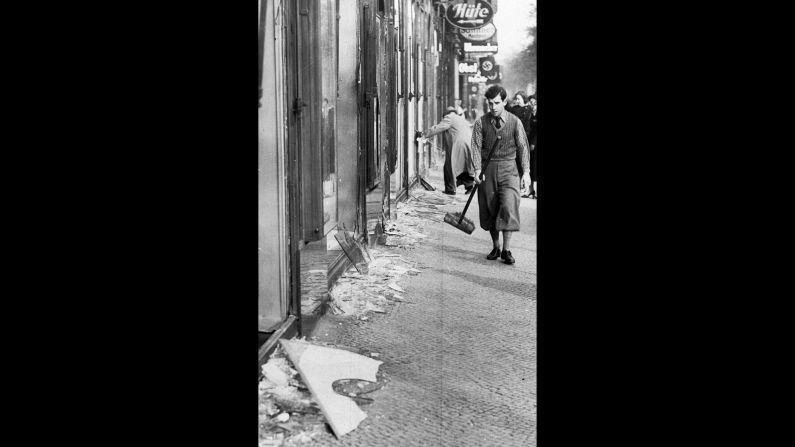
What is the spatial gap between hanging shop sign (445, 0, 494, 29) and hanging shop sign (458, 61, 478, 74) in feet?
0.45

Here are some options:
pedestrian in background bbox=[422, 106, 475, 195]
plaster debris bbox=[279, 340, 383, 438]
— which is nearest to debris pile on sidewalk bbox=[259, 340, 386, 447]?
plaster debris bbox=[279, 340, 383, 438]

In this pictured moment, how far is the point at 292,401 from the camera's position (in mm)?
2982

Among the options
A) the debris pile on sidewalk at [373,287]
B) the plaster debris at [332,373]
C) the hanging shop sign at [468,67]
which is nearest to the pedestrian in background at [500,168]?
the hanging shop sign at [468,67]

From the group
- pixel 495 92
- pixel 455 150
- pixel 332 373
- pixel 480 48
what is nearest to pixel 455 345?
pixel 332 373

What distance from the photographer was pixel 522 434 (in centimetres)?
282

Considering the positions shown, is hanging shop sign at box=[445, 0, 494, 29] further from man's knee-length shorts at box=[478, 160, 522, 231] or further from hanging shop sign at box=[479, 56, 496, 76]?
man's knee-length shorts at box=[478, 160, 522, 231]

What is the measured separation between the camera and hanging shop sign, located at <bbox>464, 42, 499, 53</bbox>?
10.5 ft

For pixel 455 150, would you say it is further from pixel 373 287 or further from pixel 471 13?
pixel 373 287

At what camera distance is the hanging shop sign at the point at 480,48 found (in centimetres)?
321

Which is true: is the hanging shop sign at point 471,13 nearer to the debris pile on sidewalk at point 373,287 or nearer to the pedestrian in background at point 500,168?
the pedestrian in background at point 500,168

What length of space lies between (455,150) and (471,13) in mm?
649

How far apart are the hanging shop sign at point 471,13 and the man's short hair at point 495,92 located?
247 mm
